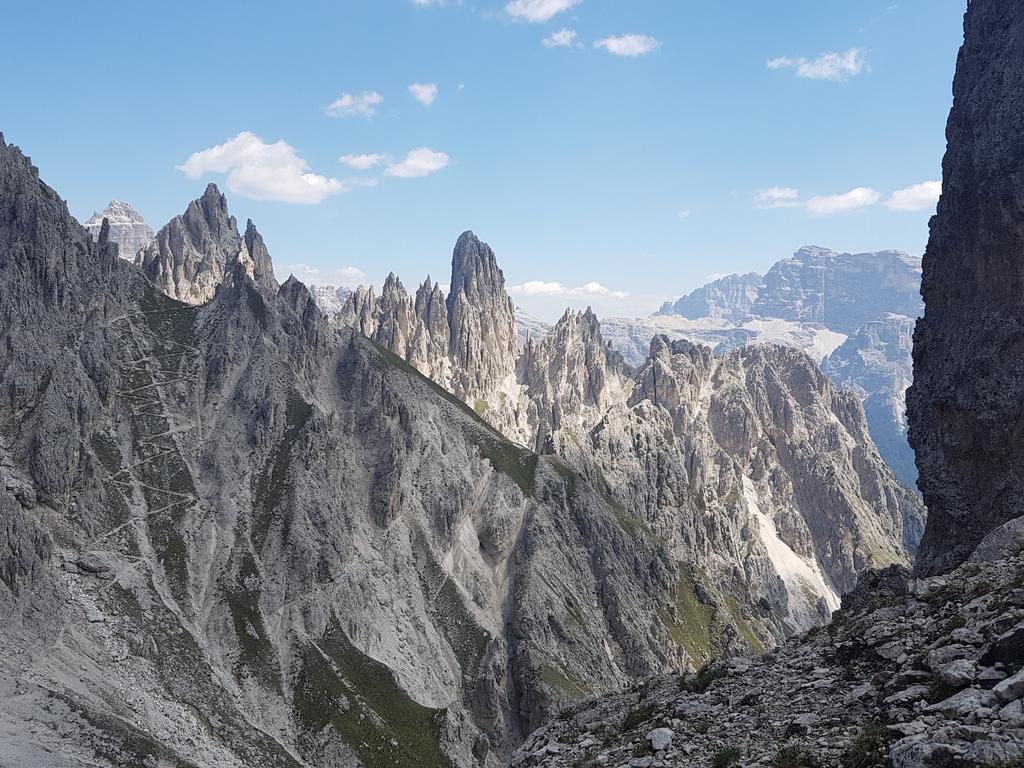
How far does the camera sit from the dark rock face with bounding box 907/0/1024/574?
5062 cm

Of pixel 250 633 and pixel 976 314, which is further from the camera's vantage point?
pixel 250 633

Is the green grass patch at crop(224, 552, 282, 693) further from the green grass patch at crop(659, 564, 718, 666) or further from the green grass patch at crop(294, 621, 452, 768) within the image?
the green grass patch at crop(659, 564, 718, 666)

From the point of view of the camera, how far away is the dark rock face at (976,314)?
50.6 metres

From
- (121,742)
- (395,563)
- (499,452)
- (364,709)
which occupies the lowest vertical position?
(364,709)

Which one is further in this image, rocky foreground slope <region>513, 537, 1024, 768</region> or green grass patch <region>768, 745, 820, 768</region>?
green grass patch <region>768, 745, 820, 768</region>

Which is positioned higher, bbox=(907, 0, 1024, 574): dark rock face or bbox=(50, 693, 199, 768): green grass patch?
bbox=(907, 0, 1024, 574): dark rock face

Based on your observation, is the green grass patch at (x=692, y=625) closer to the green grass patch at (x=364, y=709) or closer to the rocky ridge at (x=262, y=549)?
the rocky ridge at (x=262, y=549)

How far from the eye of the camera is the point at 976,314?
178ft

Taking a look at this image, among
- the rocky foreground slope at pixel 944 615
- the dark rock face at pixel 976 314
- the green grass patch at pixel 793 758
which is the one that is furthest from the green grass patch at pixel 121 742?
the dark rock face at pixel 976 314

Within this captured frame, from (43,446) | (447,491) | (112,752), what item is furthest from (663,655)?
(43,446)

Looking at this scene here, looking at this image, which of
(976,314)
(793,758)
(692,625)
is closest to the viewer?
(793,758)

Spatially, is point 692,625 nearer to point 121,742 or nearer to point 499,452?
point 499,452

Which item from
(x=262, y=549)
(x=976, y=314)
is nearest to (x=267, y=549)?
(x=262, y=549)

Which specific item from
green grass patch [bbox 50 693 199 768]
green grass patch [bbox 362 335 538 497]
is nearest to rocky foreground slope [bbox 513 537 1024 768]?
green grass patch [bbox 50 693 199 768]
